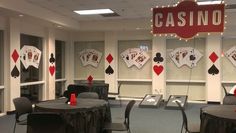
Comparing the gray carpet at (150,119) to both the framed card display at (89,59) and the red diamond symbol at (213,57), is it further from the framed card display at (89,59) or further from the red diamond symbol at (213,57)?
the framed card display at (89,59)

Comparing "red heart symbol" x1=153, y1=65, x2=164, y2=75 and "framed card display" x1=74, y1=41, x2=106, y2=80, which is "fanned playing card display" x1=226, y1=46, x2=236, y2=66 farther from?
"framed card display" x1=74, y1=41, x2=106, y2=80

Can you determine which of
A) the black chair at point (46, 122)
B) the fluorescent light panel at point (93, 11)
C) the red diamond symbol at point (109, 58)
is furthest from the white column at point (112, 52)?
the black chair at point (46, 122)

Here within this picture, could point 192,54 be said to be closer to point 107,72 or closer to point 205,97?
point 205,97

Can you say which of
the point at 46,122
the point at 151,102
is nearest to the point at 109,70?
the point at 151,102

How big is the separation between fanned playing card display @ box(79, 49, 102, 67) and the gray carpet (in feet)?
8.15

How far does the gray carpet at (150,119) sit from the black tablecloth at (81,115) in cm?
149

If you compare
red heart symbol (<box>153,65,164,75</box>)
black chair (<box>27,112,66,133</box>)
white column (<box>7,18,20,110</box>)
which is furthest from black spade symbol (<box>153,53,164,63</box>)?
black chair (<box>27,112,66,133</box>)

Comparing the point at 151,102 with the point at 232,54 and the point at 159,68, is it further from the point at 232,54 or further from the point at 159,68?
the point at 232,54

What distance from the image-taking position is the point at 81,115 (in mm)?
3816

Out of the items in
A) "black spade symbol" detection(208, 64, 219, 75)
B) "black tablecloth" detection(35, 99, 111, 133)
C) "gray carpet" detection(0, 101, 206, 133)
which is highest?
"black spade symbol" detection(208, 64, 219, 75)

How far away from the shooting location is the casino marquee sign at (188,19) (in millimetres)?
2938

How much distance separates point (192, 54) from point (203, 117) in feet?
18.2

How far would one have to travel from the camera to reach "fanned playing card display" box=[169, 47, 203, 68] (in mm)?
9008

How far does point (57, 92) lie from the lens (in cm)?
986
